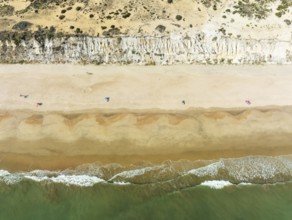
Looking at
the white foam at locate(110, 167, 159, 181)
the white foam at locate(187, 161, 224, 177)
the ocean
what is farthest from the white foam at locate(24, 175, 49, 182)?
the white foam at locate(187, 161, 224, 177)

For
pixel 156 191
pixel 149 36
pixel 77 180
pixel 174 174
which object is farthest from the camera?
pixel 149 36

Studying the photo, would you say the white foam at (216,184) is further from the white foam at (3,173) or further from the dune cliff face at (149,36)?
the white foam at (3,173)

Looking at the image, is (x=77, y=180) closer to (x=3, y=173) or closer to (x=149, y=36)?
(x=3, y=173)

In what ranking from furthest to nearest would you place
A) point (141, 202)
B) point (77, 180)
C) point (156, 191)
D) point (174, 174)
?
point (174, 174) < point (77, 180) < point (156, 191) < point (141, 202)

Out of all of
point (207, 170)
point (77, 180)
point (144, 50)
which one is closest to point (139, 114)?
point (144, 50)

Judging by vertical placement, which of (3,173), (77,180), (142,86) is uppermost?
(142,86)

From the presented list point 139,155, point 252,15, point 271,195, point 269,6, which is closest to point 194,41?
point 252,15

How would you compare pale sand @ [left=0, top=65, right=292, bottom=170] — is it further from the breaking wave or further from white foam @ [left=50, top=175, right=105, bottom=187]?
white foam @ [left=50, top=175, right=105, bottom=187]
